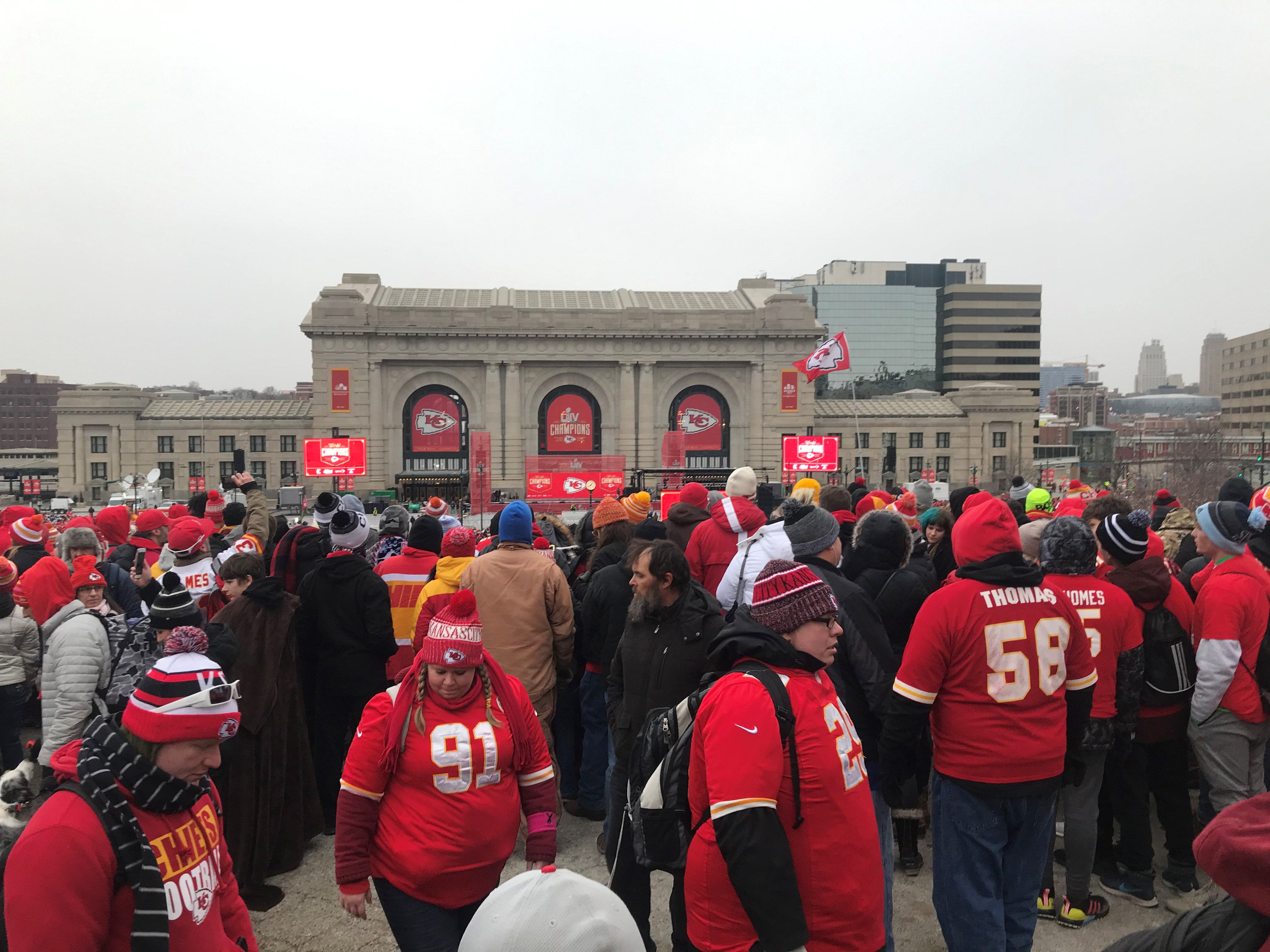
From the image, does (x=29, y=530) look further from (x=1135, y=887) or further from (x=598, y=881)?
(x=1135, y=887)

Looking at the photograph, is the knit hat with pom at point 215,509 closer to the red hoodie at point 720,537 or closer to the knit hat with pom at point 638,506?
the knit hat with pom at point 638,506

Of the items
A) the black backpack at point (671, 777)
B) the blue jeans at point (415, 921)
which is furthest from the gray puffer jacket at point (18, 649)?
the black backpack at point (671, 777)

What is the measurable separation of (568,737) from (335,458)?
38.7 metres

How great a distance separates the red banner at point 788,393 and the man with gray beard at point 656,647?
53.3 metres

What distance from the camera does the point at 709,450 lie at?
57.5m

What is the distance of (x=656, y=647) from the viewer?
4.80m

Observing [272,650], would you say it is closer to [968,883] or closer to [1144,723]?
[968,883]

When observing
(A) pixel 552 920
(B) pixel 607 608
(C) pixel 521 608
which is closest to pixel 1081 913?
(B) pixel 607 608

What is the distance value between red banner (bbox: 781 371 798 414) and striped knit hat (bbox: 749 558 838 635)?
54.9 metres

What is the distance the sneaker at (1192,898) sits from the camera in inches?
214

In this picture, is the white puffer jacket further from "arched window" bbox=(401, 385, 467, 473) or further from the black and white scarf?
"arched window" bbox=(401, 385, 467, 473)

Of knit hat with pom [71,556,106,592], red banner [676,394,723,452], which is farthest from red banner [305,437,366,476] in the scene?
knit hat with pom [71,556,106,592]

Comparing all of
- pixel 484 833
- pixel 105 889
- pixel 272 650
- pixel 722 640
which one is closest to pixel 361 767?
pixel 484 833

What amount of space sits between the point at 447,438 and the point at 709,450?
17785 millimetres
